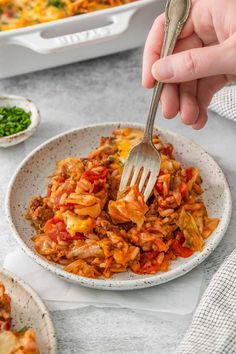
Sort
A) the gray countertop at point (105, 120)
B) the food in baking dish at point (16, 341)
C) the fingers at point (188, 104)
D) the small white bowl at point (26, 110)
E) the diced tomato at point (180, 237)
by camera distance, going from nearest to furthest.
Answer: the food in baking dish at point (16, 341) < the gray countertop at point (105, 120) < the diced tomato at point (180, 237) < the fingers at point (188, 104) < the small white bowl at point (26, 110)

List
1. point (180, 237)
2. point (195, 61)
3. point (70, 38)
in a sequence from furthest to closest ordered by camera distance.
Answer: point (70, 38)
point (180, 237)
point (195, 61)

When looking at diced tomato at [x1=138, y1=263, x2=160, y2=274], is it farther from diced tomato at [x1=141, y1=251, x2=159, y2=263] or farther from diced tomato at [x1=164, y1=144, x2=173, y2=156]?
diced tomato at [x1=164, y1=144, x2=173, y2=156]

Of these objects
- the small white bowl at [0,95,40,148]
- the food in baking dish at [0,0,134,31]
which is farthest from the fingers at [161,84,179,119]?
the food in baking dish at [0,0,134,31]

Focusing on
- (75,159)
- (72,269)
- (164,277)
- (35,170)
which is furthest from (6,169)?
(164,277)

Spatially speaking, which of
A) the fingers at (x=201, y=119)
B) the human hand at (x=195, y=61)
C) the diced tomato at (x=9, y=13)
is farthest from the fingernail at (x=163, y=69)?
the diced tomato at (x=9, y=13)

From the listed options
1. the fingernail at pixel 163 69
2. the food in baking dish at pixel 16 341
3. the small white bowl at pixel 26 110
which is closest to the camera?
the food in baking dish at pixel 16 341

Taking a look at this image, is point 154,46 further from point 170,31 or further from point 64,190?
point 64,190

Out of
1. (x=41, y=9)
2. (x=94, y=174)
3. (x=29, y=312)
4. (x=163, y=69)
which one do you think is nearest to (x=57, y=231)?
(x=94, y=174)

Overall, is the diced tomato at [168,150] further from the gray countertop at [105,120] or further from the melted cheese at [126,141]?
the gray countertop at [105,120]
